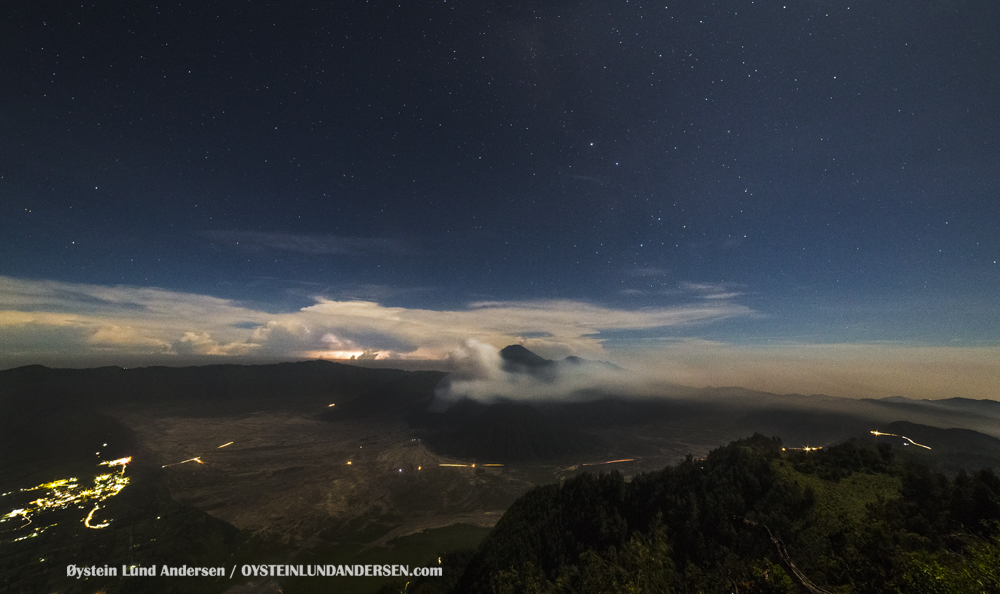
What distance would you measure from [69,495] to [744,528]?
219 m

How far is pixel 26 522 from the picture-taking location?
341 ft

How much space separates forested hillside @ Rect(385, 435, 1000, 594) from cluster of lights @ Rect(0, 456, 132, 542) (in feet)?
442

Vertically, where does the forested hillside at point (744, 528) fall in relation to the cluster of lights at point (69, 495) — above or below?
above

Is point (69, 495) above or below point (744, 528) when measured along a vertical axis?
below

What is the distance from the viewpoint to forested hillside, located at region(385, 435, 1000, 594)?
25.6 m

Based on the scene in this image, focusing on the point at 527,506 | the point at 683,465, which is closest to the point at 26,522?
the point at 527,506

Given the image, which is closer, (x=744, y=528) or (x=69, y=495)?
(x=744, y=528)

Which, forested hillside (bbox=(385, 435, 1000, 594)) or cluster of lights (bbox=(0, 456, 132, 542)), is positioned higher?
forested hillside (bbox=(385, 435, 1000, 594))

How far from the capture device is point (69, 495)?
126 meters

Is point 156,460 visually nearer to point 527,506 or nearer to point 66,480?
point 66,480

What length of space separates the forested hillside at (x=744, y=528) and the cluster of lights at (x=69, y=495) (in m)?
135

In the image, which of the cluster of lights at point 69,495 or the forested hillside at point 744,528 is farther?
the cluster of lights at point 69,495

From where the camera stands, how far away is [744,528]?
188 feet

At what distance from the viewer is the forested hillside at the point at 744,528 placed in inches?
1009
